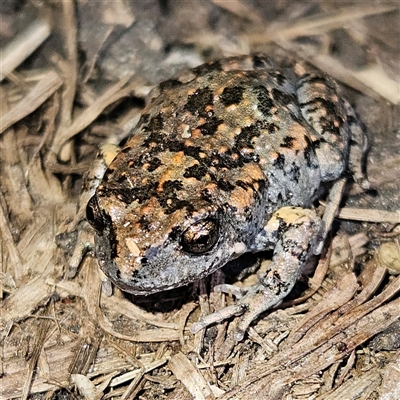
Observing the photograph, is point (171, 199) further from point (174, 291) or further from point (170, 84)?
point (170, 84)

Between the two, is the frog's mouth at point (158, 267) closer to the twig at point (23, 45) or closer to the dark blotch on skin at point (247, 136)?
the dark blotch on skin at point (247, 136)

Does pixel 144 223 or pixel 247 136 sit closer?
pixel 144 223

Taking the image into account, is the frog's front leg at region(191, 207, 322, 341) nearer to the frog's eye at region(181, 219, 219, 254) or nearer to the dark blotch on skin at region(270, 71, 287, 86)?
the frog's eye at region(181, 219, 219, 254)

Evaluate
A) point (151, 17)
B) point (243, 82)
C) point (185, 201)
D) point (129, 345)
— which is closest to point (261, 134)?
point (243, 82)

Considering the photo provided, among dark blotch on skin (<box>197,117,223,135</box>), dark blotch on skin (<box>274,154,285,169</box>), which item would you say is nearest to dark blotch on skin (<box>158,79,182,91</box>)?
dark blotch on skin (<box>197,117,223,135</box>)

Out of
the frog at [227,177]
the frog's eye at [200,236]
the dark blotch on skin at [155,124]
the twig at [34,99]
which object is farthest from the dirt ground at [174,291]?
the frog's eye at [200,236]

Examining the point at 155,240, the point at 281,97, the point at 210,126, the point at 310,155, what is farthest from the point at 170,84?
the point at 155,240
